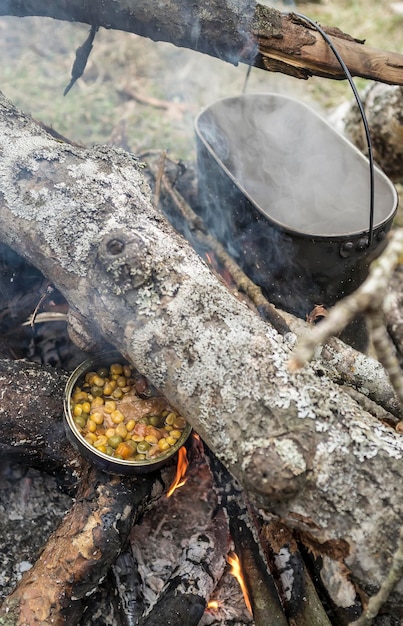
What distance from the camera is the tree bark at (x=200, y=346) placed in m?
1.53

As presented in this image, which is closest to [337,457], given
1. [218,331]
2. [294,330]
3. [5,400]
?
[218,331]

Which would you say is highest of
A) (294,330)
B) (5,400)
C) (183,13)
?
(183,13)

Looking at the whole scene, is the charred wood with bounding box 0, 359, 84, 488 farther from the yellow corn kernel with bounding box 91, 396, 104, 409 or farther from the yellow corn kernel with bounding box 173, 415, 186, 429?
the yellow corn kernel with bounding box 173, 415, 186, 429

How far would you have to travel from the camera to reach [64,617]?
73.9 inches

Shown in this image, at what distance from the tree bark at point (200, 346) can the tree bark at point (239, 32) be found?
1.95 ft

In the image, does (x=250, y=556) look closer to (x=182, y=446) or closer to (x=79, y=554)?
(x=182, y=446)

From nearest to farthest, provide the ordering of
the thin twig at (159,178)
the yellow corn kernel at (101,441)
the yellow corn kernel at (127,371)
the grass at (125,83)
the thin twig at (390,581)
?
the thin twig at (390,581), the yellow corn kernel at (101,441), the yellow corn kernel at (127,371), the thin twig at (159,178), the grass at (125,83)

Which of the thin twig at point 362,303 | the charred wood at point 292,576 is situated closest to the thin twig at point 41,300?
the charred wood at point 292,576

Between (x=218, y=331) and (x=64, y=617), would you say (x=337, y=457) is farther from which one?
(x=64, y=617)

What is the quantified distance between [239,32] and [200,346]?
1388 mm

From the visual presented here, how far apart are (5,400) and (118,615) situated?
896 millimetres

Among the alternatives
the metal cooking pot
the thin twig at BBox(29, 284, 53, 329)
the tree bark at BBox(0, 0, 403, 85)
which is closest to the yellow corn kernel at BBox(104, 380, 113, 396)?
the thin twig at BBox(29, 284, 53, 329)

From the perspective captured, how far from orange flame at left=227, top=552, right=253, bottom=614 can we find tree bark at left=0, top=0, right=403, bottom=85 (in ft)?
6.51

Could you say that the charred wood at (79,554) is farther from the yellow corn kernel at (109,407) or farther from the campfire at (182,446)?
the yellow corn kernel at (109,407)
